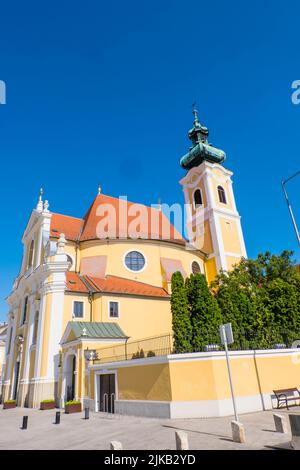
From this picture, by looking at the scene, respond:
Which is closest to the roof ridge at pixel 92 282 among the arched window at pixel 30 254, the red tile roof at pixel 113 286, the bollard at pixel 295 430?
the red tile roof at pixel 113 286

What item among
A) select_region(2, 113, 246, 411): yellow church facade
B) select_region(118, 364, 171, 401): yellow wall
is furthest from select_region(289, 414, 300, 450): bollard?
select_region(2, 113, 246, 411): yellow church facade

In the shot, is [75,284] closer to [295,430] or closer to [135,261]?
[135,261]

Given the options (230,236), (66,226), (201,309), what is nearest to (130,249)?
(66,226)

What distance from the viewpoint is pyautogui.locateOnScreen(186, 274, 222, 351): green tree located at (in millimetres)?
17641

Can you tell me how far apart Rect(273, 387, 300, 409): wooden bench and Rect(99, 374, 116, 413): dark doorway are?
24.3 feet

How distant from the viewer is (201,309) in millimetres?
18109

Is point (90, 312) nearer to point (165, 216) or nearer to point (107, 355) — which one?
point (107, 355)

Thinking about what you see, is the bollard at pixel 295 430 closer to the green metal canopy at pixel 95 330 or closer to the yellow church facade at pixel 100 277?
the yellow church facade at pixel 100 277

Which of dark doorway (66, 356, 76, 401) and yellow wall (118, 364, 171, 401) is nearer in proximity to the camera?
yellow wall (118, 364, 171, 401)

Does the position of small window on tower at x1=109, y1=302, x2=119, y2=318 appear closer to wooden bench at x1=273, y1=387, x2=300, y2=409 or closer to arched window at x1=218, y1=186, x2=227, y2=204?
wooden bench at x1=273, y1=387, x2=300, y2=409

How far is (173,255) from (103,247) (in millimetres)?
7136
